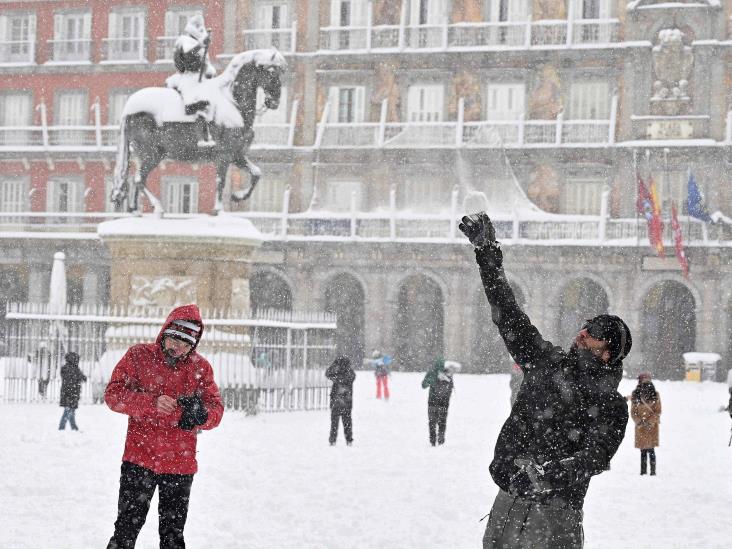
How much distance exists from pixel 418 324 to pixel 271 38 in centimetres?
992

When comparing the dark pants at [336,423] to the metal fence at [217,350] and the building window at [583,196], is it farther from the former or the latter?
the building window at [583,196]

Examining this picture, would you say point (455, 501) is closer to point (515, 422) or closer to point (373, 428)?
point (515, 422)

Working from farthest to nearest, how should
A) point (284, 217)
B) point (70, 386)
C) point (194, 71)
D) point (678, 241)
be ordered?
point (284, 217) < point (678, 241) < point (194, 71) < point (70, 386)

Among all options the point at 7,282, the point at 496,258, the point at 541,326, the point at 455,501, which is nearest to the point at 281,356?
the point at 455,501

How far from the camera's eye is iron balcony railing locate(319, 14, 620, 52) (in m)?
36.1

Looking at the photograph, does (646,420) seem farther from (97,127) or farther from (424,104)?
(97,127)

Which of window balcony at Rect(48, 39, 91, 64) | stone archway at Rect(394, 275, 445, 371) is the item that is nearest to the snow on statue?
stone archway at Rect(394, 275, 445, 371)

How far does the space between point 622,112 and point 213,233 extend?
20.8 metres

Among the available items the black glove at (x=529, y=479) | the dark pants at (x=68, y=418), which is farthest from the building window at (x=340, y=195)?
the black glove at (x=529, y=479)

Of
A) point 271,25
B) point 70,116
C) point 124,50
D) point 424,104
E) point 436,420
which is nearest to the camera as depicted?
point 436,420

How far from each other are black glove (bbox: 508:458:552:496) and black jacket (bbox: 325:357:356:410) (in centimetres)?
1091

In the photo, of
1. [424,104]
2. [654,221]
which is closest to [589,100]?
[424,104]

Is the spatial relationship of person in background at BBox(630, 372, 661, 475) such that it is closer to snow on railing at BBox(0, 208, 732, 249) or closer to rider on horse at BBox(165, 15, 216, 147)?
rider on horse at BBox(165, 15, 216, 147)

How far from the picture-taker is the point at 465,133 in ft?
121
